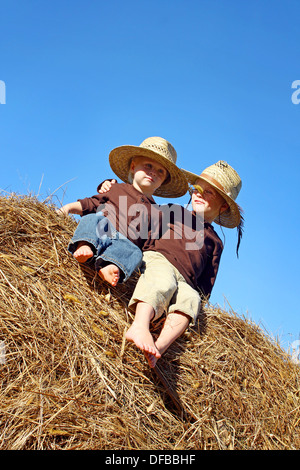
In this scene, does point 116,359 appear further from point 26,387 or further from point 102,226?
point 102,226

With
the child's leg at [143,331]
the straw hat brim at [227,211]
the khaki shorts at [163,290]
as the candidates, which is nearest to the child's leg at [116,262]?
the khaki shorts at [163,290]

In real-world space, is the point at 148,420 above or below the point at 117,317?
below

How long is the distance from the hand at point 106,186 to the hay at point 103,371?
554 millimetres

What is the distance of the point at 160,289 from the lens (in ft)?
9.30

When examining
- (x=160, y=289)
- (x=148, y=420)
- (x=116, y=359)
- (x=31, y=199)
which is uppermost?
(x=31, y=199)

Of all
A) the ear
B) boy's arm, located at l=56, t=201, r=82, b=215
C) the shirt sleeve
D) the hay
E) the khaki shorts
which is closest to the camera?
the hay

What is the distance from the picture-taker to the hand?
375 centimetres

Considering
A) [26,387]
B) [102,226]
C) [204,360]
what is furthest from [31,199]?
[204,360]

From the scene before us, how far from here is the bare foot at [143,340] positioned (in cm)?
245

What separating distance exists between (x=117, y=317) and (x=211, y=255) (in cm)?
133

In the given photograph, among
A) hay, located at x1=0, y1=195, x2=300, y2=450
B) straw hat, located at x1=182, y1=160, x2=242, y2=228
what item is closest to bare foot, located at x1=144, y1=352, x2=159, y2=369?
hay, located at x1=0, y1=195, x2=300, y2=450

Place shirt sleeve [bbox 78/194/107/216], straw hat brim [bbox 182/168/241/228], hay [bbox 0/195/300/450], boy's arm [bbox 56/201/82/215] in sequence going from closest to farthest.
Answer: hay [bbox 0/195/300/450]
boy's arm [bbox 56/201/82/215]
shirt sleeve [bbox 78/194/107/216]
straw hat brim [bbox 182/168/241/228]

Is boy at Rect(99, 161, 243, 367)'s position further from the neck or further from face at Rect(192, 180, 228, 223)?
the neck

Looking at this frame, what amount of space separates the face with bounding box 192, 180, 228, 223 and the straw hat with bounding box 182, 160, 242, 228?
6cm
